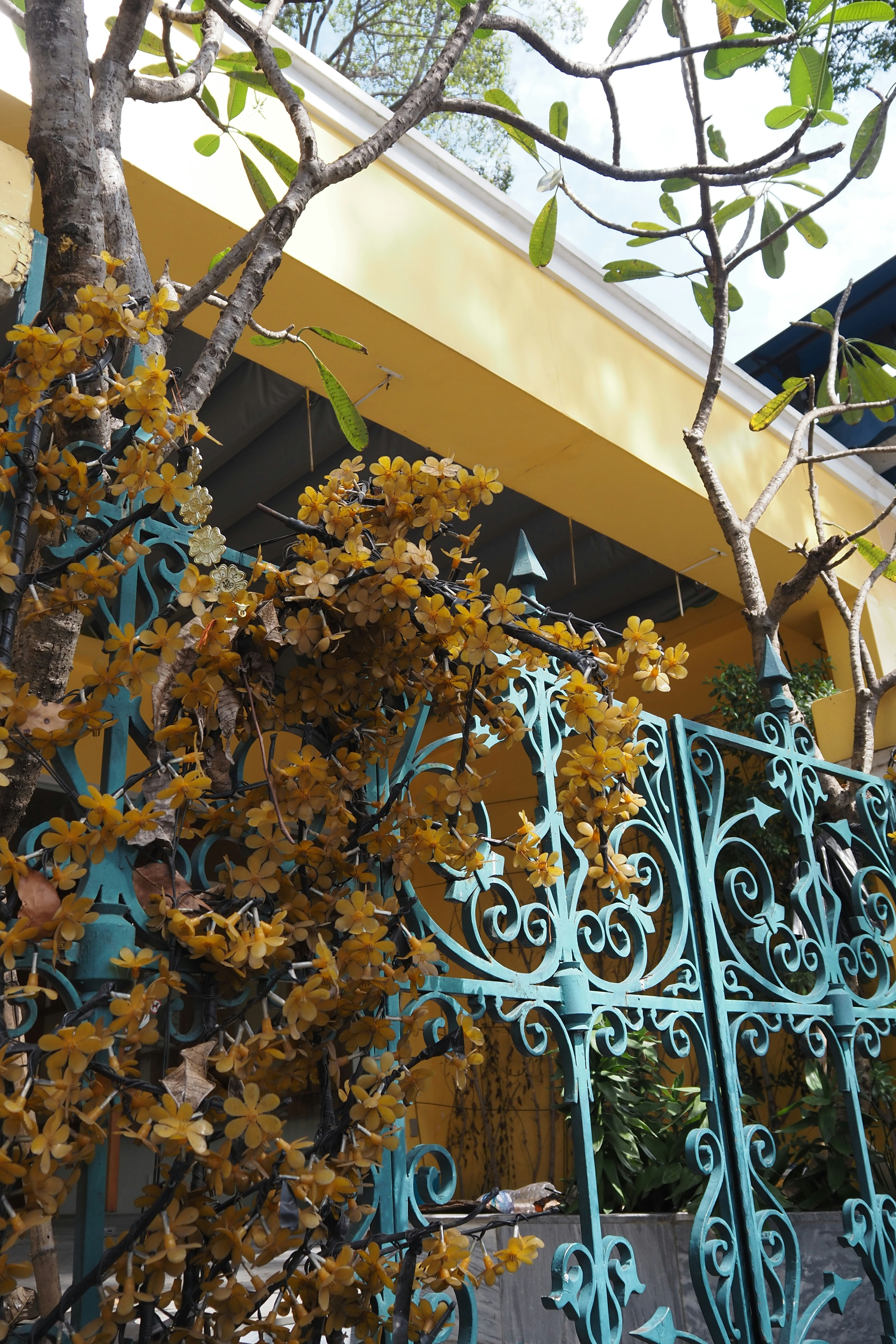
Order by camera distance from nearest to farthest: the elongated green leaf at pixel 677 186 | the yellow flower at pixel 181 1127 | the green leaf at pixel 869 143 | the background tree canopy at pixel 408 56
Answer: the yellow flower at pixel 181 1127, the green leaf at pixel 869 143, the elongated green leaf at pixel 677 186, the background tree canopy at pixel 408 56

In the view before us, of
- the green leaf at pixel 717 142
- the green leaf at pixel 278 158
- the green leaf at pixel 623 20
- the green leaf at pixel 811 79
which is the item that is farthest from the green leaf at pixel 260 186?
the green leaf at pixel 717 142

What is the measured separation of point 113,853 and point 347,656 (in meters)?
0.40

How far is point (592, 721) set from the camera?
1494mm

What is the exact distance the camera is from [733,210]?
2.97 meters

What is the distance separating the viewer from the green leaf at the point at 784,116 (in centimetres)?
242

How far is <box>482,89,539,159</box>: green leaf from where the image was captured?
2207 mm

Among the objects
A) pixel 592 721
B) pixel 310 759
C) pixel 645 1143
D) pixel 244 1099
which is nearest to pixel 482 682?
pixel 592 721

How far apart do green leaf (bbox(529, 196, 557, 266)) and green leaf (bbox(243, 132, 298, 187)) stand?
72cm

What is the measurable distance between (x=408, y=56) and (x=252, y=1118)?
8.78 m

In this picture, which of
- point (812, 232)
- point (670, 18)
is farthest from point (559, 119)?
point (812, 232)

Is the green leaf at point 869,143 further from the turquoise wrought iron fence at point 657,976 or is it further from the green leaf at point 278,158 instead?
the green leaf at point 278,158

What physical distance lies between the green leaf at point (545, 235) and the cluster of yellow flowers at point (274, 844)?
4.60 ft

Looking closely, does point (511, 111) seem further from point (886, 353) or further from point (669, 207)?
point (886, 353)

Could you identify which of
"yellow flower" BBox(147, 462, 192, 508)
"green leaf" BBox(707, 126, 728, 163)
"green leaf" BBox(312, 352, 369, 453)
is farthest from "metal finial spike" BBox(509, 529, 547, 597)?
"green leaf" BBox(707, 126, 728, 163)
